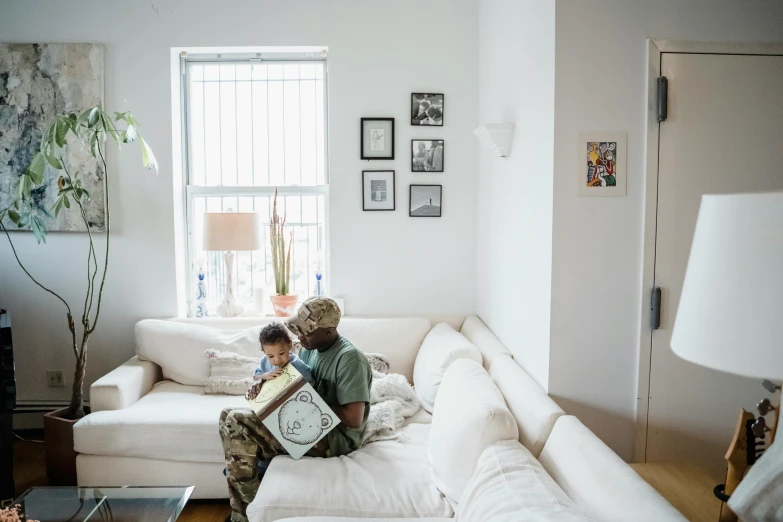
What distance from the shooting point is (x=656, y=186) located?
6.64ft

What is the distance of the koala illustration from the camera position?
6.90 feet

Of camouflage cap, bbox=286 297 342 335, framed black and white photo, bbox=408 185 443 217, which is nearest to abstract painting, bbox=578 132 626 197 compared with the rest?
camouflage cap, bbox=286 297 342 335

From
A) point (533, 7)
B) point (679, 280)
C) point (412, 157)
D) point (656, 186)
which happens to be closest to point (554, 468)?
point (679, 280)

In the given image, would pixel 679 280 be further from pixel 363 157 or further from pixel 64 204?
pixel 64 204

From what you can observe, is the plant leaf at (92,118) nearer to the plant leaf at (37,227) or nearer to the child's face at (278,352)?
the plant leaf at (37,227)

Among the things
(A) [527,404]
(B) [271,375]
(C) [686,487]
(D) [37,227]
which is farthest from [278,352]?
(D) [37,227]

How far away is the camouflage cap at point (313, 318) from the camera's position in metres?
2.16

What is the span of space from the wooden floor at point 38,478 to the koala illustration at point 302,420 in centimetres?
76

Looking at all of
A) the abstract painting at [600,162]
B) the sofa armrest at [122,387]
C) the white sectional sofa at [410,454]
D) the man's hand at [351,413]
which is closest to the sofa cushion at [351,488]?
the white sectional sofa at [410,454]

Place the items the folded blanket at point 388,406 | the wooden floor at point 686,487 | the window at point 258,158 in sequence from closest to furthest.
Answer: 1. the wooden floor at point 686,487
2. the folded blanket at point 388,406
3. the window at point 258,158

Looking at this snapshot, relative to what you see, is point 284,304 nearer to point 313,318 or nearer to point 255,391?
point 255,391

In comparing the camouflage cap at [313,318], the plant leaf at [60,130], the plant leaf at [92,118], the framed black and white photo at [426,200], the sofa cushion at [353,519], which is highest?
the plant leaf at [92,118]

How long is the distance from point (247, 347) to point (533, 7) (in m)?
2.29

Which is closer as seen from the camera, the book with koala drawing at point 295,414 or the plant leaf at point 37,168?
the book with koala drawing at point 295,414
